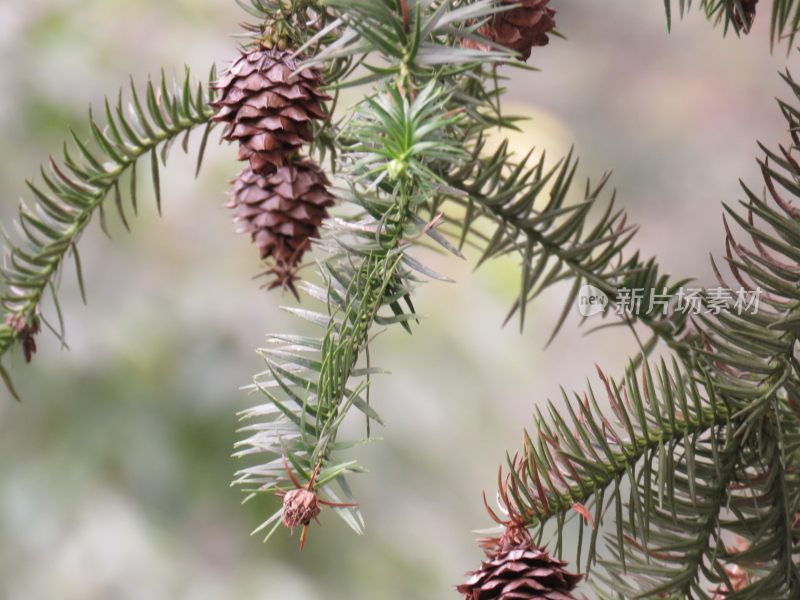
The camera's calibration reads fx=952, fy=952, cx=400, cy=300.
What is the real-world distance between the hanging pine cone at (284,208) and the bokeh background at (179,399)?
748mm

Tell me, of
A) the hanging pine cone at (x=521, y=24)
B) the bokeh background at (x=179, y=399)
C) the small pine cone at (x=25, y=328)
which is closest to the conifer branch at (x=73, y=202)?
the small pine cone at (x=25, y=328)

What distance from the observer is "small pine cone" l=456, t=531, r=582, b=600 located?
0.25 meters

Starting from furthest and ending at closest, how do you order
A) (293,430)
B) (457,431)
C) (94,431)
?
(457,431)
(94,431)
(293,430)

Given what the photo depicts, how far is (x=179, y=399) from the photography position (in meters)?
1.15

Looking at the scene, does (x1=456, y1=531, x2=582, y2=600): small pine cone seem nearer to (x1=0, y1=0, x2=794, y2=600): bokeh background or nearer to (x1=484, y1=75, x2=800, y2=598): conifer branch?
(x1=484, y1=75, x2=800, y2=598): conifer branch

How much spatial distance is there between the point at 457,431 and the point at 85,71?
0.65 meters

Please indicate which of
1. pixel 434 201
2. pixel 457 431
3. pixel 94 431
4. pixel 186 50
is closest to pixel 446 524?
pixel 457 431

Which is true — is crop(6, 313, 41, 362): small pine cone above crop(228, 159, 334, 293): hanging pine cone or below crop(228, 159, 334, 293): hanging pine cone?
below

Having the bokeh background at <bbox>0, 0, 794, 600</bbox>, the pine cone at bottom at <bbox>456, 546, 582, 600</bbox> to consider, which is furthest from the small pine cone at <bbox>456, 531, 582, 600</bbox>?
the bokeh background at <bbox>0, 0, 794, 600</bbox>

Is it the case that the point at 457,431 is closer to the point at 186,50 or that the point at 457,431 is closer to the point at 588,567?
the point at 186,50

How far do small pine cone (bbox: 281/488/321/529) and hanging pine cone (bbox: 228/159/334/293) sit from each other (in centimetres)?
12

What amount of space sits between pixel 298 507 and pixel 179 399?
3.19ft

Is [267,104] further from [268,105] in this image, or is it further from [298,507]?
[298,507]

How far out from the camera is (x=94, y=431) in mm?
1133
